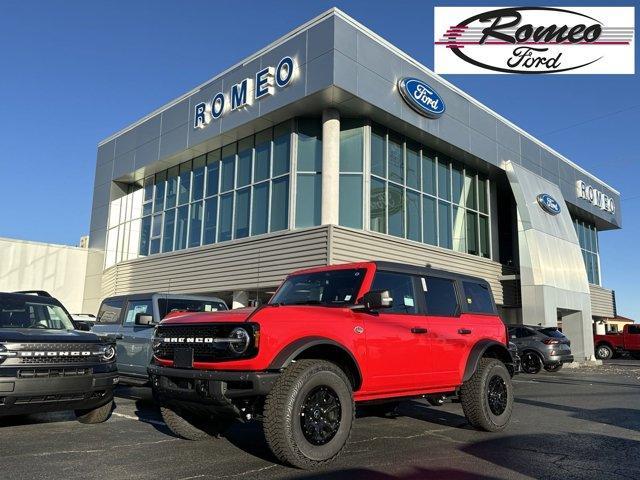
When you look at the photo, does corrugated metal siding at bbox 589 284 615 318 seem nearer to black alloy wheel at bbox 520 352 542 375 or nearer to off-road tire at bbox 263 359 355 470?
black alloy wheel at bbox 520 352 542 375

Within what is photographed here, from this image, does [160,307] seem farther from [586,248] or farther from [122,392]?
[586,248]

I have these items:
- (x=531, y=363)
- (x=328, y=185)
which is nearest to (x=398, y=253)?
(x=328, y=185)

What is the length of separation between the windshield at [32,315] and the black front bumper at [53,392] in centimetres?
149

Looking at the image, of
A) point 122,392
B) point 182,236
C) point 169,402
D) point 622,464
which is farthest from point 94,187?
point 622,464

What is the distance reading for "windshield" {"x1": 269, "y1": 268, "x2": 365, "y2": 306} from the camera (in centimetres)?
602

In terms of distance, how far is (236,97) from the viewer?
18984 mm

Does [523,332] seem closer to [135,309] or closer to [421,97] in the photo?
[421,97]

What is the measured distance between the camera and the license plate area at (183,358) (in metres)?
5.28

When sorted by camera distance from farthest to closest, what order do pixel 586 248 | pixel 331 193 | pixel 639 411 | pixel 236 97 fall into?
pixel 586 248 → pixel 236 97 → pixel 331 193 → pixel 639 411

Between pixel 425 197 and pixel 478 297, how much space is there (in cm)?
1322

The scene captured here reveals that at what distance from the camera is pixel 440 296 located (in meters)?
6.98

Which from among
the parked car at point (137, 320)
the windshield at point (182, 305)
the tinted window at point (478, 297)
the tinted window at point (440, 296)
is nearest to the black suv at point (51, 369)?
the parked car at point (137, 320)

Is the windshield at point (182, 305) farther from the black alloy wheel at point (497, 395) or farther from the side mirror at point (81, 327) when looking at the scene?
the black alloy wheel at point (497, 395)

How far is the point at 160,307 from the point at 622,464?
7448mm
